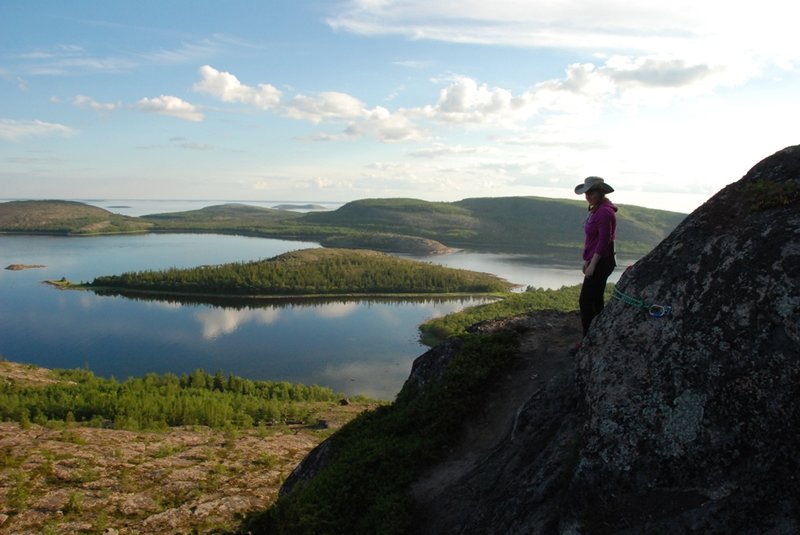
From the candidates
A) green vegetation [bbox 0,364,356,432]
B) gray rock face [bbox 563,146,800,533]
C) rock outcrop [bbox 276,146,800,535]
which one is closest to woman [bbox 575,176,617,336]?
rock outcrop [bbox 276,146,800,535]

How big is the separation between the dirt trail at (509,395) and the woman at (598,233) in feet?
7.50

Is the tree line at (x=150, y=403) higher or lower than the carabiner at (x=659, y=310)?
lower

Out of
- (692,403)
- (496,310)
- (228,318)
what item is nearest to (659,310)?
(692,403)

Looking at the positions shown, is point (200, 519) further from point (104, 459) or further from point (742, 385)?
point (742, 385)

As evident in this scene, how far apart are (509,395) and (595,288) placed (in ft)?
12.1

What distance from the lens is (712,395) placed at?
777 centimetres

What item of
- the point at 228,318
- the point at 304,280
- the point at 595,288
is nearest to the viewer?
the point at 595,288

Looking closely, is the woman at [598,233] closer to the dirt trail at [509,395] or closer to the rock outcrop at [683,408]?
the rock outcrop at [683,408]

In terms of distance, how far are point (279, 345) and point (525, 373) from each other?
223 ft

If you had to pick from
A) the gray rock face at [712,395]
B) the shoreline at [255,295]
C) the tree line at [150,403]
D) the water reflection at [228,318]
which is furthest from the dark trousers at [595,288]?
the shoreline at [255,295]

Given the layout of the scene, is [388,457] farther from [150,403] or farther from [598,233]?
[150,403]

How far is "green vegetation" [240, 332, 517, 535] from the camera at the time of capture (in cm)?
1212

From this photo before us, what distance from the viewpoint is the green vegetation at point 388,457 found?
1212cm

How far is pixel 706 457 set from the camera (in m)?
7.48
